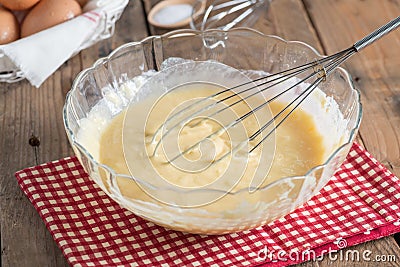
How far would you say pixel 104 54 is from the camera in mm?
1584

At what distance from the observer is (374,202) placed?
114 cm

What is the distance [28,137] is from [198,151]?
0.42 metres

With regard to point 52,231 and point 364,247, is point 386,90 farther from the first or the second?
point 52,231

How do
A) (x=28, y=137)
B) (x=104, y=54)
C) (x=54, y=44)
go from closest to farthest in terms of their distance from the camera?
1. (x=28, y=137)
2. (x=54, y=44)
3. (x=104, y=54)

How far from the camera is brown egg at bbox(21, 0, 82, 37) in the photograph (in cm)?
150

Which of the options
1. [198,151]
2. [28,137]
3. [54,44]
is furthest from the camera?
[54,44]

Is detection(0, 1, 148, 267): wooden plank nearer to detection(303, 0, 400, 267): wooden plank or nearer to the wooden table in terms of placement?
the wooden table

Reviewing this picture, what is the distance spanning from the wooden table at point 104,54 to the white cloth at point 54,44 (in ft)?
0.18

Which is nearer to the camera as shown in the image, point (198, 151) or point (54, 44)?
point (198, 151)

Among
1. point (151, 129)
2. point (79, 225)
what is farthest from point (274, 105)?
point (79, 225)

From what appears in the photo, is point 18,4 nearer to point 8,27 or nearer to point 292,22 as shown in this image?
point 8,27

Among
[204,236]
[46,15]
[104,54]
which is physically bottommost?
[204,236]

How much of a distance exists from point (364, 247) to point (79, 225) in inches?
17.4

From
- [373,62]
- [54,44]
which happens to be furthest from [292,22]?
[54,44]
